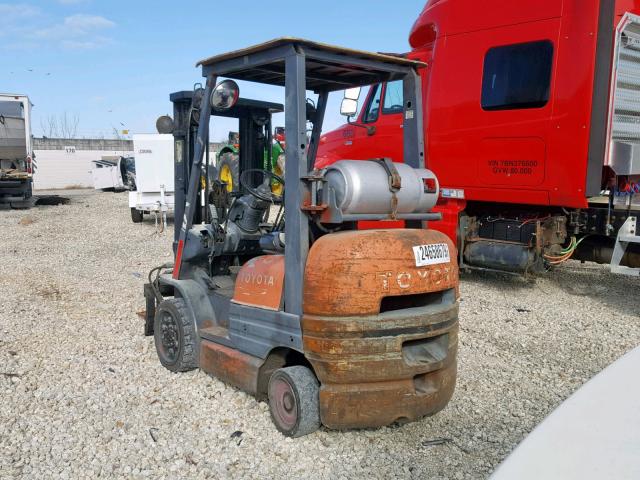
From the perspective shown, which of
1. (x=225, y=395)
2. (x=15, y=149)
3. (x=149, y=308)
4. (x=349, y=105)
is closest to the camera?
(x=225, y=395)

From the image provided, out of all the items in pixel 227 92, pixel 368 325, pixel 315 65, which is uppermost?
pixel 315 65

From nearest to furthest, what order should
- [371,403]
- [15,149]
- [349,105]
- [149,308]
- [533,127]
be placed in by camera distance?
[371,403], [149,308], [533,127], [349,105], [15,149]

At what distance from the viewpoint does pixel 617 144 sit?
6496mm

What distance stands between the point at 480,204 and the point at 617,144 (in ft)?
5.97

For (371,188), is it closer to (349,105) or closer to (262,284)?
(262,284)

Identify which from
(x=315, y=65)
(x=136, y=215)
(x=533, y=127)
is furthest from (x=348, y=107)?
(x=136, y=215)

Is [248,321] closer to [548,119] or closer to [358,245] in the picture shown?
[358,245]

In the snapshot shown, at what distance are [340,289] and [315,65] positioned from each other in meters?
1.71

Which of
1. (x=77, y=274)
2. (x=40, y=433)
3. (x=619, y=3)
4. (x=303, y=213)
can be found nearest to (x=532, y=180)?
(x=619, y=3)

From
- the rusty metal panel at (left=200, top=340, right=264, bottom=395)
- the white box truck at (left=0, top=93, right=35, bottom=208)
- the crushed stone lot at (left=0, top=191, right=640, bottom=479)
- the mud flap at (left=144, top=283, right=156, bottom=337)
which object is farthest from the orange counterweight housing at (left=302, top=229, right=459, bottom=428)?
the white box truck at (left=0, top=93, right=35, bottom=208)

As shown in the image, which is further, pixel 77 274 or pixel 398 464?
pixel 77 274

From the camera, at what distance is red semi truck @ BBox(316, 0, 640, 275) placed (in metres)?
6.41

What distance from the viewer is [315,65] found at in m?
4.18

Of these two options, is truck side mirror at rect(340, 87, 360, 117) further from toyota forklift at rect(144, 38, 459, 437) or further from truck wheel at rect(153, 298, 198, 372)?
truck wheel at rect(153, 298, 198, 372)
